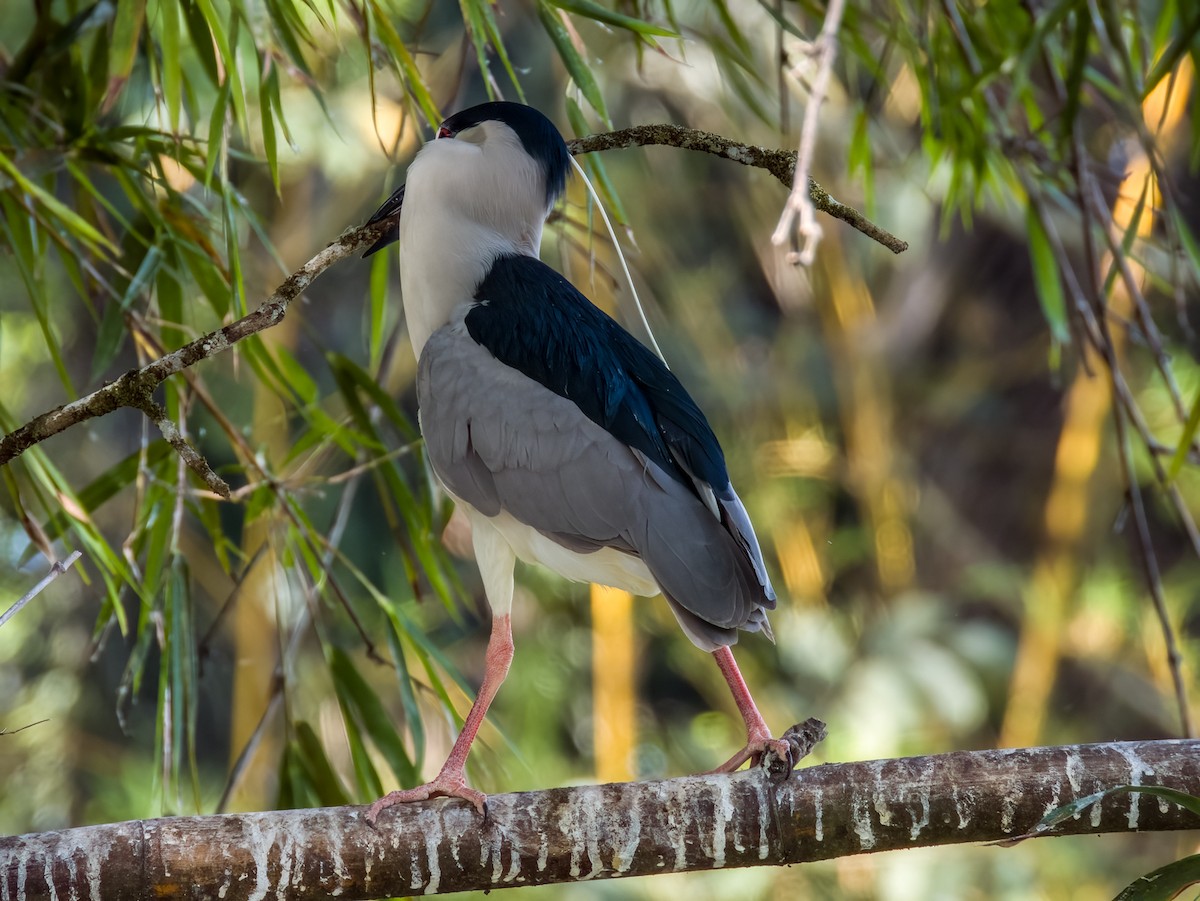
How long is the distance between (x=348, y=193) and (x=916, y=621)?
2.32m

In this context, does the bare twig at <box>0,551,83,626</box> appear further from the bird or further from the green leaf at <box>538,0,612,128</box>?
the green leaf at <box>538,0,612,128</box>

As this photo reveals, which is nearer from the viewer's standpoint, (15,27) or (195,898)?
(195,898)

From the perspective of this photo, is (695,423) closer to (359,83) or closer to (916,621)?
(916,621)

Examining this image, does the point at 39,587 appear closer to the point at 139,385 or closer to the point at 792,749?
the point at 139,385

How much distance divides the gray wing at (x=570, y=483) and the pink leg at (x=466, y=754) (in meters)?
0.17

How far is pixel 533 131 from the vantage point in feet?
5.38

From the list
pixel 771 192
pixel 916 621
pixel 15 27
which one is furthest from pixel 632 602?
pixel 15 27

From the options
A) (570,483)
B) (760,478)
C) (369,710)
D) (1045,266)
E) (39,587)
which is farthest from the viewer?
(760,478)

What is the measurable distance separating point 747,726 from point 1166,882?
46 centimetres

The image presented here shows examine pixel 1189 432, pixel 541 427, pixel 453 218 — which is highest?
pixel 453 218

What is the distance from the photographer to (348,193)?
417 centimetres

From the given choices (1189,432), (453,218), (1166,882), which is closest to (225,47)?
(453,218)

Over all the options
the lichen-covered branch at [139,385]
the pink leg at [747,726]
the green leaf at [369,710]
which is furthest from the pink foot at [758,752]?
the lichen-covered branch at [139,385]

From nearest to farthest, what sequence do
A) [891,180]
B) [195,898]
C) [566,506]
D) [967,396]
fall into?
[195,898] < [566,506] < [891,180] < [967,396]
